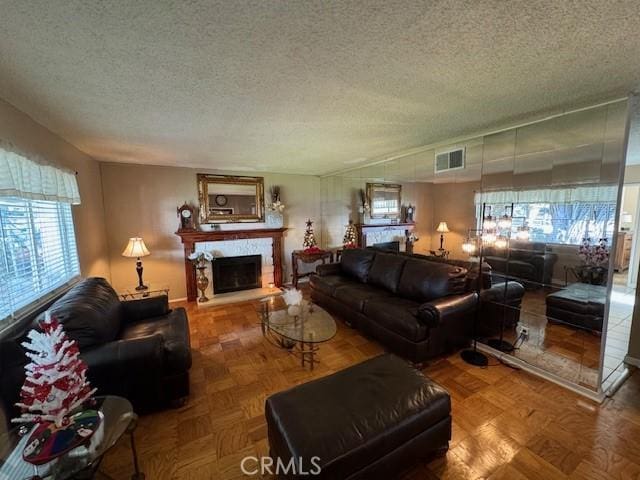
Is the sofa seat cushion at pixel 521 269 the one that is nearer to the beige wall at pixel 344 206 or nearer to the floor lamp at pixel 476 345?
the floor lamp at pixel 476 345

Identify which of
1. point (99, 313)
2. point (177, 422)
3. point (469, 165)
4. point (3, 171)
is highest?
point (469, 165)

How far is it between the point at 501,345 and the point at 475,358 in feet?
1.17

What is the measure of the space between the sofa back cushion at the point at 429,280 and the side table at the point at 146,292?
3.18 meters

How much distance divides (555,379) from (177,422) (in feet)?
9.86

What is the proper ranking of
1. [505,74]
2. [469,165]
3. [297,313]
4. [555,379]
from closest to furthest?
[505,74]
[555,379]
[297,313]
[469,165]

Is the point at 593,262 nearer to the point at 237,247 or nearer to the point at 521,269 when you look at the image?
the point at 521,269

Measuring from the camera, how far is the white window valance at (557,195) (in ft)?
6.16

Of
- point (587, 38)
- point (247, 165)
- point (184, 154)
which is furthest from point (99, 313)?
point (587, 38)

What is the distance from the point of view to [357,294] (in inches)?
121

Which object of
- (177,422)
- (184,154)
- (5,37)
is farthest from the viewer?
(184,154)

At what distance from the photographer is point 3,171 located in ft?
5.30

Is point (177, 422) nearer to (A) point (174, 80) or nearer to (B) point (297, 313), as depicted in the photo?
(B) point (297, 313)

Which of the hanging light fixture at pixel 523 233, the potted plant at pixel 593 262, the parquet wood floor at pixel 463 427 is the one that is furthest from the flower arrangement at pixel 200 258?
A: the potted plant at pixel 593 262

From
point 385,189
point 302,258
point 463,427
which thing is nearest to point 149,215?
point 302,258
